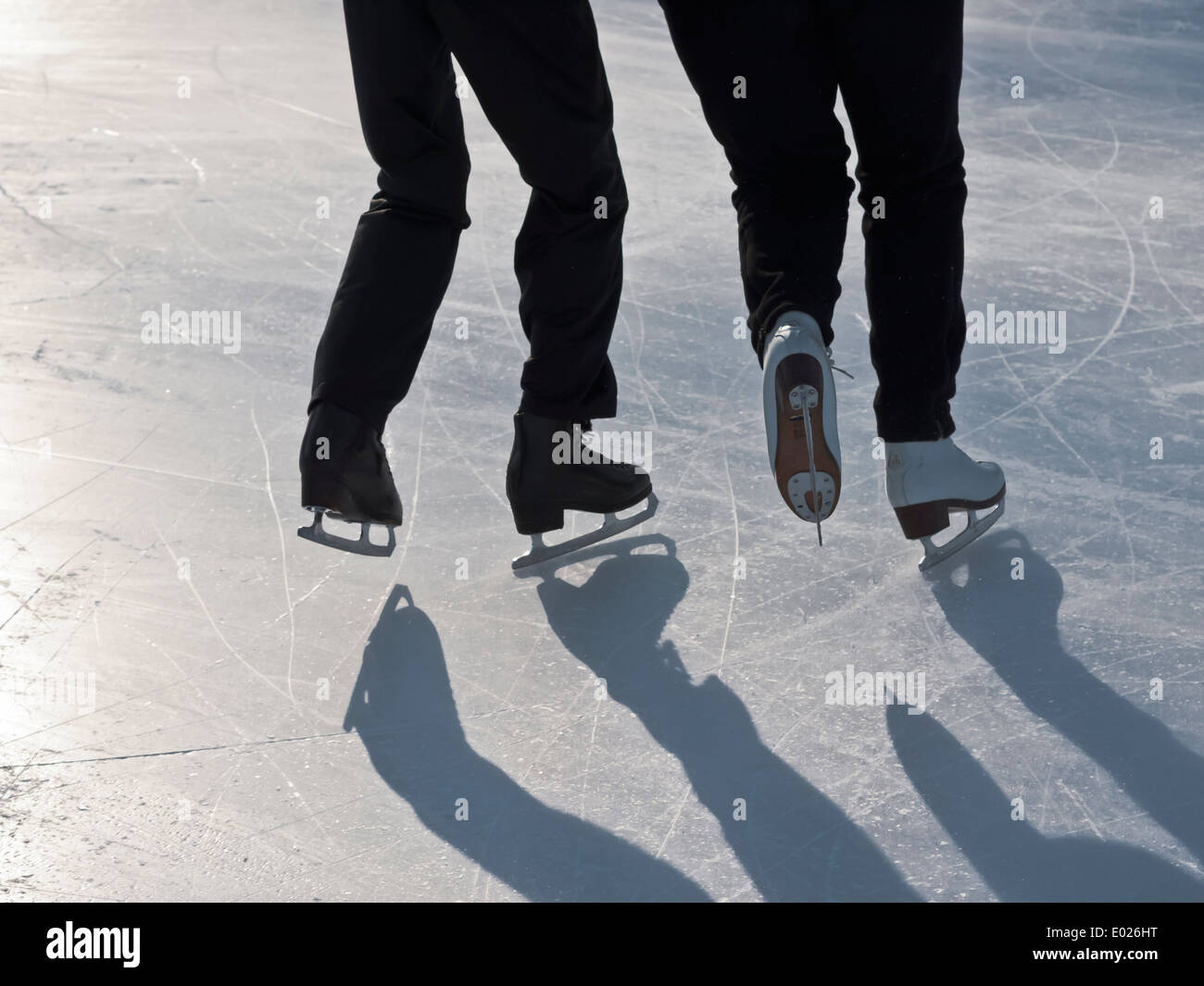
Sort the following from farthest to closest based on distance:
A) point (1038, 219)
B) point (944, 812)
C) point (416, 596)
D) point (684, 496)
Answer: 1. point (1038, 219)
2. point (684, 496)
3. point (416, 596)
4. point (944, 812)

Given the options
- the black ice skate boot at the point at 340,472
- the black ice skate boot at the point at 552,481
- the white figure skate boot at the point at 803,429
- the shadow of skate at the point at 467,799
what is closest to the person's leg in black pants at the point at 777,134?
the white figure skate boot at the point at 803,429

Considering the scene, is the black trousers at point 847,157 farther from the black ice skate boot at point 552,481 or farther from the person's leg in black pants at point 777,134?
the black ice skate boot at point 552,481

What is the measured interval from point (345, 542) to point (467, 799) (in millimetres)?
567

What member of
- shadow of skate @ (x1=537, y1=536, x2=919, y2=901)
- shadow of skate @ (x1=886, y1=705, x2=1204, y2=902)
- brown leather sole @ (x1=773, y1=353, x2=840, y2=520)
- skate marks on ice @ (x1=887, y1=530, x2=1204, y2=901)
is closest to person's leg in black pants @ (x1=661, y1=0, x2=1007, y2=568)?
brown leather sole @ (x1=773, y1=353, x2=840, y2=520)

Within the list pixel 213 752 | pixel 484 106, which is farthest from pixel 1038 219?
pixel 213 752

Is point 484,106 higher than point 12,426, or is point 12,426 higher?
point 484,106

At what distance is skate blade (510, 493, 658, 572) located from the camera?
210 centimetres

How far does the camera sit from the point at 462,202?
6.87ft

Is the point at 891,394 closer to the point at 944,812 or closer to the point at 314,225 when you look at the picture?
the point at 944,812

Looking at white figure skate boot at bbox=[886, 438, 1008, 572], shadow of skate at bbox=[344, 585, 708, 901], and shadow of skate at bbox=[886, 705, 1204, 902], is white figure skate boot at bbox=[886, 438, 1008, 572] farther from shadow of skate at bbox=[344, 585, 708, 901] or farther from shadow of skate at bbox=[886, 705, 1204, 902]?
shadow of skate at bbox=[344, 585, 708, 901]

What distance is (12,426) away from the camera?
2.47 meters

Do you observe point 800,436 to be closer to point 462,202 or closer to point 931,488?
point 931,488

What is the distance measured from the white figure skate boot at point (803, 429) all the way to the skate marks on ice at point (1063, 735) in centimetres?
27
